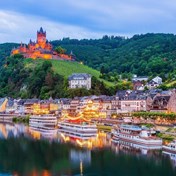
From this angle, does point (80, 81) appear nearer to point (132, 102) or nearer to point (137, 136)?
point (132, 102)

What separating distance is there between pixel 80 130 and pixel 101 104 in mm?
22053

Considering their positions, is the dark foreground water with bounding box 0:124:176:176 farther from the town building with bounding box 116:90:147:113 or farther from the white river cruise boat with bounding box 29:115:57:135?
the town building with bounding box 116:90:147:113

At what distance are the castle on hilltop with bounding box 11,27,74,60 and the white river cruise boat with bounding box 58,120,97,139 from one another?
5396cm

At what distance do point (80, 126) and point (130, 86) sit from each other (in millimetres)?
39440

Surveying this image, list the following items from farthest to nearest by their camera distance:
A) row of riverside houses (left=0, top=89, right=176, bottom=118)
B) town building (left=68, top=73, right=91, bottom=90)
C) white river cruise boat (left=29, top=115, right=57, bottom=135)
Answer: town building (left=68, top=73, right=91, bottom=90) < row of riverside houses (left=0, top=89, right=176, bottom=118) < white river cruise boat (left=29, top=115, right=57, bottom=135)

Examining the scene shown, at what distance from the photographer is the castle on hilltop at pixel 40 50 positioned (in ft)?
341

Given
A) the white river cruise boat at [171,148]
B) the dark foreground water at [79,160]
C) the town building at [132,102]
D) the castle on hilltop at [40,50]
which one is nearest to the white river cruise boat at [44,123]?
the town building at [132,102]

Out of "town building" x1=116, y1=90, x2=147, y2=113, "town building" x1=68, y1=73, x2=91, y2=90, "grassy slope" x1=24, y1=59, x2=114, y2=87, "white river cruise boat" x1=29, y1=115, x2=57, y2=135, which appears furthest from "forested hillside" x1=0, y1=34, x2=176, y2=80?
"white river cruise boat" x1=29, y1=115, x2=57, y2=135

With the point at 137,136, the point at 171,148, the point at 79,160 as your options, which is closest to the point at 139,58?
the point at 137,136

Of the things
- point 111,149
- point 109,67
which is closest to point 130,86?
point 109,67

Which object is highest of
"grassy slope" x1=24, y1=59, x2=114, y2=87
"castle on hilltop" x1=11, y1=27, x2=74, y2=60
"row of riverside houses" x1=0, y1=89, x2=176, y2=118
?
"castle on hilltop" x1=11, y1=27, x2=74, y2=60

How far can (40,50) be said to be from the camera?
10500 centimetres

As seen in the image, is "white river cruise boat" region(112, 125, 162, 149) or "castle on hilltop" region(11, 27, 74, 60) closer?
"white river cruise boat" region(112, 125, 162, 149)

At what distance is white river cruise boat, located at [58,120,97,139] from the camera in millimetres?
46312
